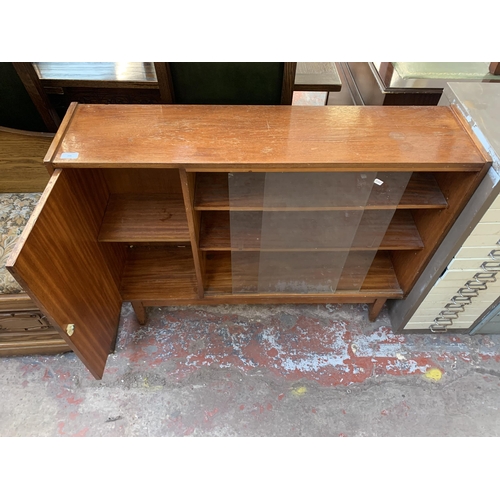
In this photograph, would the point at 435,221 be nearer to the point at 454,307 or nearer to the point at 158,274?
the point at 454,307

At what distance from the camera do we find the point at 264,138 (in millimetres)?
1060

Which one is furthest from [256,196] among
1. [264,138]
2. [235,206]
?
[264,138]

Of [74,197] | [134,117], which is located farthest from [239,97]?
[74,197]

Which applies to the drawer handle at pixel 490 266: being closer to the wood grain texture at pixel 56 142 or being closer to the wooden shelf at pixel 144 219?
the wooden shelf at pixel 144 219

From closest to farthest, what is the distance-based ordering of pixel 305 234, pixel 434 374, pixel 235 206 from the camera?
pixel 235 206 → pixel 305 234 → pixel 434 374

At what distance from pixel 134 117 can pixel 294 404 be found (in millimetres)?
1126

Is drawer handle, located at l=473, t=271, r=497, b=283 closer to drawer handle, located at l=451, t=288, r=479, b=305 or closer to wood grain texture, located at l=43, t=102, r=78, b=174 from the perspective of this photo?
drawer handle, located at l=451, t=288, r=479, b=305

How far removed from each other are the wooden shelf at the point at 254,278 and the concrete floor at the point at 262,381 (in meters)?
0.22

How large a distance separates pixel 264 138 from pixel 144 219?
1.70 feet

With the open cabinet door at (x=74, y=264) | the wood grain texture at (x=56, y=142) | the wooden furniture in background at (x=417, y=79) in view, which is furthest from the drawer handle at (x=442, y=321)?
the wood grain texture at (x=56, y=142)

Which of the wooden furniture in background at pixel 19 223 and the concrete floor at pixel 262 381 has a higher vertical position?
the wooden furniture in background at pixel 19 223

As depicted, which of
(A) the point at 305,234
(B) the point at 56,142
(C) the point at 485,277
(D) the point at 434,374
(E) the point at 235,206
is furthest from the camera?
(D) the point at 434,374

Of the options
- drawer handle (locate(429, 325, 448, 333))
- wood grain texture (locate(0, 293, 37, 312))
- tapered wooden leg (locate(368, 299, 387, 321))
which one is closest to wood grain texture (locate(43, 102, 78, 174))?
wood grain texture (locate(0, 293, 37, 312))

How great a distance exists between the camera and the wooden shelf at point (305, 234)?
1323mm
